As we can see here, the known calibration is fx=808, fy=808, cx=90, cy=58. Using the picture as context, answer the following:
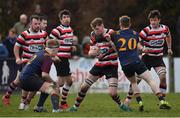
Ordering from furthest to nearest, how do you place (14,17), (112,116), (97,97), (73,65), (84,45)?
1. (14,17)
2. (84,45)
3. (73,65)
4. (97,97)
5. (112,116)

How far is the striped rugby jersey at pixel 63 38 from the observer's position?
19.4 meters

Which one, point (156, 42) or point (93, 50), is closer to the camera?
point (93, 50)

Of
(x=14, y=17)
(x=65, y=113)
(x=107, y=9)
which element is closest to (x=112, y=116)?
(x=65, y=113)

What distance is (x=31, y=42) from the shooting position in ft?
62.6

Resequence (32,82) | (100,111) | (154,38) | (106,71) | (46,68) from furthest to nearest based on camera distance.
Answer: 1. (154,38)
2. (106,71)
3. (100,111)
4. (32,82)
5. (46,68)

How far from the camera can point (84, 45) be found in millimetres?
28906

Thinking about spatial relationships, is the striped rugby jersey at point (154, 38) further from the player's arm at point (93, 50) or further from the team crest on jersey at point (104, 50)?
the player's arm at point (93, 50)

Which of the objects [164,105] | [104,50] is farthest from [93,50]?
[164,105]

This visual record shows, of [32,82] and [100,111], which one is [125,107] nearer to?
[100,111]

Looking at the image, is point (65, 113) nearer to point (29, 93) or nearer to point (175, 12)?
point (29, 93)

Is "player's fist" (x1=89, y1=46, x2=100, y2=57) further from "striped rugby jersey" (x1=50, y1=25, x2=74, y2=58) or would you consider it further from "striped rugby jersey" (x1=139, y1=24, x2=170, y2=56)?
"striped rugby jersey" (x1=50, y1=25, x2=74, y2=58)

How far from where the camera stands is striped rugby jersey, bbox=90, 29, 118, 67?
1761 centimetres

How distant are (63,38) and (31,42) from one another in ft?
2.78

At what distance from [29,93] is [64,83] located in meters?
1.77
